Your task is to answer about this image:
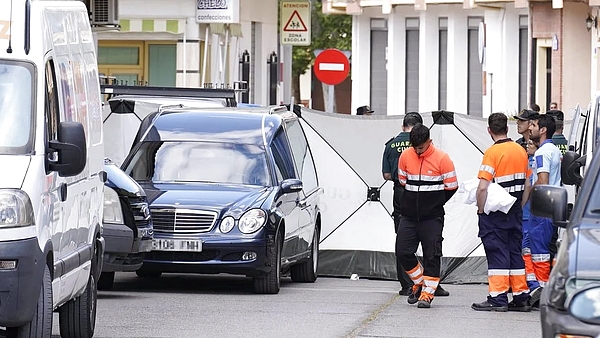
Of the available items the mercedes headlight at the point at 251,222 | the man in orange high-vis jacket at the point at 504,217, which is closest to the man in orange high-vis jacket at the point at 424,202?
the man in orange high-vis jacket at the point at 504,217

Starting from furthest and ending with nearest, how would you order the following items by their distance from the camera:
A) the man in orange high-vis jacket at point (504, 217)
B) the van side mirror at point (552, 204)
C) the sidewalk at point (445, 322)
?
the man in orange high-vis jacket at point (504, 217) < the sidewalk at point (445, 322) < the van side mirror at point (552, 204)

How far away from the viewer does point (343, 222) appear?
1906 centimetres

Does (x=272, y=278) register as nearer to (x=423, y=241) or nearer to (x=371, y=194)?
(x=423, y=241)

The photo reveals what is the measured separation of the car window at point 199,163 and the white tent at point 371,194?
2923 mm

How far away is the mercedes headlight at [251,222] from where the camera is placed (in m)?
15.2

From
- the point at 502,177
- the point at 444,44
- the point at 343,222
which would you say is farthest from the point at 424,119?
the point at 444,44

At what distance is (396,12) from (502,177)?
3743cm

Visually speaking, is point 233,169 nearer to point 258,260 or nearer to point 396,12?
point 258,260

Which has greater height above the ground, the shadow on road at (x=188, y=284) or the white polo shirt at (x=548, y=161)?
the white polo shirt at (x=548, y=161)

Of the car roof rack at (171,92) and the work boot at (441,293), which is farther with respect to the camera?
the car roof rack at (171,92)

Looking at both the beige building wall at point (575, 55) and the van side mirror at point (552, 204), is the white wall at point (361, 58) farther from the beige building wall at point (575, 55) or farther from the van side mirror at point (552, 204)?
the van side mirror at point (552, 204)

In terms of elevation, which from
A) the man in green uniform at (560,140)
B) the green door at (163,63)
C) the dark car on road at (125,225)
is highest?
the green door at (163,63)

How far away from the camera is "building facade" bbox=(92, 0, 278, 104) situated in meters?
36.7

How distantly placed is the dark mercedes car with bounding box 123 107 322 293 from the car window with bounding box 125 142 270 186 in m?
→ 0.01
